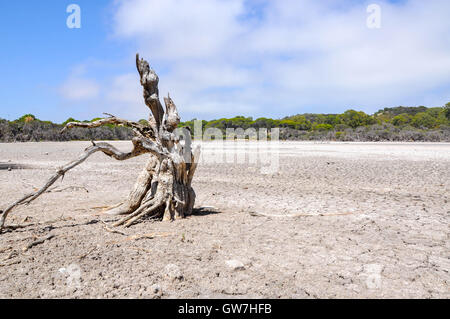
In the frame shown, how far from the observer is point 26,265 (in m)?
3.32

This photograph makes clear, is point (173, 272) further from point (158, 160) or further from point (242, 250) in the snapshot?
point (158, 160)

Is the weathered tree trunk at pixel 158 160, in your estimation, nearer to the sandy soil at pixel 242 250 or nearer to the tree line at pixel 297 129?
the sandy soil at pixel 242 250

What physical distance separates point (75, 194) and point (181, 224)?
396cm

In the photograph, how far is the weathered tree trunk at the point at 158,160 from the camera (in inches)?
195

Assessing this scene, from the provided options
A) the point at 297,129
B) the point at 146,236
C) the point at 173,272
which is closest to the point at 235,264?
the point at 173,272

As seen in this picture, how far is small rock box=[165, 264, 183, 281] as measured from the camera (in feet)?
10.1

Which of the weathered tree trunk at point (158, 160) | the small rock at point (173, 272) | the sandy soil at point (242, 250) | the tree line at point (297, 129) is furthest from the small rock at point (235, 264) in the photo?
the tree line at point (297, 129)

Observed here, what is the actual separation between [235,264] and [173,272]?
2.18 feet

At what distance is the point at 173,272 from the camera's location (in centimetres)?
314

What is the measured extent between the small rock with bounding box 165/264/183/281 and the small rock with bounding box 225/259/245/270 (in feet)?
1.80

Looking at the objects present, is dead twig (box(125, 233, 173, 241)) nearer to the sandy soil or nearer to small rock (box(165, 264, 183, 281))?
the sandy soil

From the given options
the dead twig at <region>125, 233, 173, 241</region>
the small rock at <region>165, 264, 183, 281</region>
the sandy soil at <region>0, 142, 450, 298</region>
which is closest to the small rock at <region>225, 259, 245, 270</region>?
the sandy soil at <region>0, 142, 450, 298</region>

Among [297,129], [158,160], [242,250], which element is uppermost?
[297,129]
